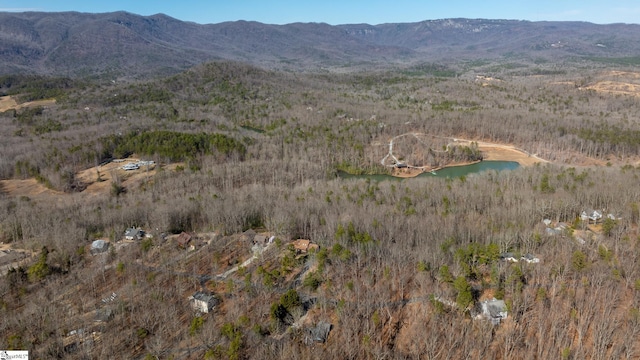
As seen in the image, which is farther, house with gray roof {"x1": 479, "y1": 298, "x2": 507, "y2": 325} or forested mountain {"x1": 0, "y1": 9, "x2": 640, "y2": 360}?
house with gray roof {"x1": 479, "y1": 298, "x2": 507, "y2": 325}

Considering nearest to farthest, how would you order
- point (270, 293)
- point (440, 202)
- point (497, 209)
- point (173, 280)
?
point (270, 293)
point (173, 280)
point (497, 209)
point (440, 202)

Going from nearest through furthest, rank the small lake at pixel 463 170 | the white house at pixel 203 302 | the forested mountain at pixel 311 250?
the forested mountain at pixel 311 250 → the white house at pixel 203 302 → the small lake at pixel 463 170

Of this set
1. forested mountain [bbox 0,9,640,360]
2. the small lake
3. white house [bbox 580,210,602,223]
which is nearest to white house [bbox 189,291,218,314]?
forested mountain [bbox 0,9,640,360]

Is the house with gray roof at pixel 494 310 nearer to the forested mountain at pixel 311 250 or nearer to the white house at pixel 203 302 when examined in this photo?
the forested mountain at pixel 311 250

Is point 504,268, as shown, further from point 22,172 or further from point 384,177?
point 22,172

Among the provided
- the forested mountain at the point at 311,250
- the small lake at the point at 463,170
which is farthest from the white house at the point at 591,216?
the small lake at the point at 463,170

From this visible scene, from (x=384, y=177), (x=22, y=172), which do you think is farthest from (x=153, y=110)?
(x=384, y=177)

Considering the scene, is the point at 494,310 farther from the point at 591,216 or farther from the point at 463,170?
the point at 463,170

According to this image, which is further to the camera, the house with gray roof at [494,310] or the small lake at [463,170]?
the small lake at [463,170]

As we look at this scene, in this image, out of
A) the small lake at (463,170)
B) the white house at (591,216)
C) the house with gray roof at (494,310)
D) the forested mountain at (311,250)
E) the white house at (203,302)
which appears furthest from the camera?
the small lake at (463,170)

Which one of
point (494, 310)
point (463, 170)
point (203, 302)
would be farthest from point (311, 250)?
point (463, 170)

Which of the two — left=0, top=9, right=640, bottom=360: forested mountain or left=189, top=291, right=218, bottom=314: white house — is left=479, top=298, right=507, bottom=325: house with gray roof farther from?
left=189, top=291, right=218, bottom=314: white house
